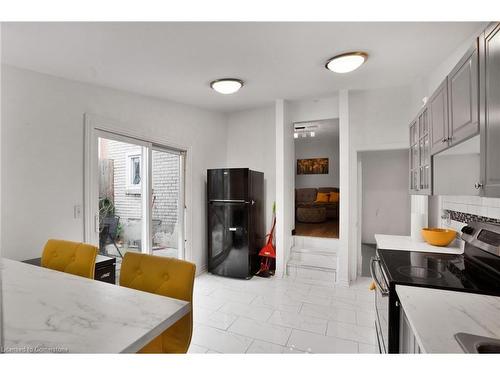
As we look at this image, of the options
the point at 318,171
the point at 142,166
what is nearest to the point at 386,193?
the point at 318,171

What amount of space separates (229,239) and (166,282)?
99.3 inches

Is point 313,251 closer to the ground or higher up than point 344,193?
closer to the ground

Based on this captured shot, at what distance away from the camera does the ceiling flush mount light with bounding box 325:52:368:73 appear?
236 cm

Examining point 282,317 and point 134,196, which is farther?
point 134,196

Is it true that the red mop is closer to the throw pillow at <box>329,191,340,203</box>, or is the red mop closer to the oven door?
the oven door

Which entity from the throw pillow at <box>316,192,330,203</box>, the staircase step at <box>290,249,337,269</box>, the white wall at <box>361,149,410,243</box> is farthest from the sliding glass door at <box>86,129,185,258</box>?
the throw pillow at <box>316,192,330,203</box>

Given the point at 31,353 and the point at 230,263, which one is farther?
the point at 230,263

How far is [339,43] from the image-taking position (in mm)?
2191

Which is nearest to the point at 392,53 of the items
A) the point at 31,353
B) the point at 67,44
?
the point at 67,44

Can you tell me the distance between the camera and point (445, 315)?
44.2 inches

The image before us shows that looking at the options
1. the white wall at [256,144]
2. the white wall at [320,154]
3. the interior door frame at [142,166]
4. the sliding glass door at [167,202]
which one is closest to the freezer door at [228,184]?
the interior door frame at [142,166]

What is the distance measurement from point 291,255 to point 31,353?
3580mm

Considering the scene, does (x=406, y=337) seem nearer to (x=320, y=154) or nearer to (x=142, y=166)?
(x=142, y=166)
